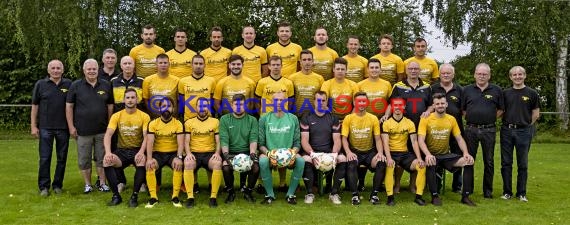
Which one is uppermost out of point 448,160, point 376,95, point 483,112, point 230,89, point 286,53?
point 286,53

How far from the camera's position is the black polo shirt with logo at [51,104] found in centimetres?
797

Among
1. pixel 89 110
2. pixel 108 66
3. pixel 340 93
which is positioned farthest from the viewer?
pixel 108 66

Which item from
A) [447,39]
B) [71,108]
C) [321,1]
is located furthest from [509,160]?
[447,39]

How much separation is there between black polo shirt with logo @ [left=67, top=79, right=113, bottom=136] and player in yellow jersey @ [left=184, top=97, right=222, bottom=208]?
131cm

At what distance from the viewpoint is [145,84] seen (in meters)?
8.00

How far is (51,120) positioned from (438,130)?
529cm

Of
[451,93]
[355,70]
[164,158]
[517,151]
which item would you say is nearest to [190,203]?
[164,158]

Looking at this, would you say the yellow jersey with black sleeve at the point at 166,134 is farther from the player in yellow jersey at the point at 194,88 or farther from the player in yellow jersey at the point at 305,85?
the player in yellow jersey at the point at 305,85

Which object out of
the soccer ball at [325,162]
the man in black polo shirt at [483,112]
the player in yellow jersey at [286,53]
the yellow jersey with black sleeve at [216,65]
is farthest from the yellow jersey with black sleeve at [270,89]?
the man in black polo shirt at [483,112]

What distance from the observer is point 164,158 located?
24.4 feet

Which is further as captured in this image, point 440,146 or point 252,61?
point 252,61

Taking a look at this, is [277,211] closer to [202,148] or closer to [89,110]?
[202,148]

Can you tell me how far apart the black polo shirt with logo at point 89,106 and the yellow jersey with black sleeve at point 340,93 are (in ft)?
9.98

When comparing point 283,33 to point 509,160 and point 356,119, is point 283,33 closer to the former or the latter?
point 356,119
